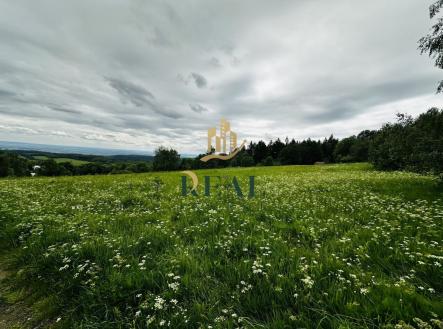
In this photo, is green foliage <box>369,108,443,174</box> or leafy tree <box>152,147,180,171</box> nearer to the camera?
green foliage <box>369,108,443,174</box>

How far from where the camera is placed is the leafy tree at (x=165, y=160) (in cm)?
8019

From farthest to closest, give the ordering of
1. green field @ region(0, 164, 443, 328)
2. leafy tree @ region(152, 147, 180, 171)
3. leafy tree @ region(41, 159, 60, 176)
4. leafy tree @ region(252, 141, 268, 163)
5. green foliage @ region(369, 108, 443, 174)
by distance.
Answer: leafy tree @ region(252, 141, 268, 163)
leafy tree @ region(152, 147, 180, 171)
leafy tree @ region(41, 159, 60, 176)
green foliage @ region(369, 108, 443, 174)
green field @ region(0, 164, 443, 328)

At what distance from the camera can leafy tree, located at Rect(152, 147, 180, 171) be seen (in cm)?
8019

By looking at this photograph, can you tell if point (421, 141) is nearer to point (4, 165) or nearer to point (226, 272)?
point (226, 272)

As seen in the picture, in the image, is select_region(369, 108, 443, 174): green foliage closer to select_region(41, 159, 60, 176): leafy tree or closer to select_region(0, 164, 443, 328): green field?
select_region(0, 164, 443, 328): green field

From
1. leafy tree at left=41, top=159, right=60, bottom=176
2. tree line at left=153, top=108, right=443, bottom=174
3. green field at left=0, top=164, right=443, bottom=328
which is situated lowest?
leafy tree at left=41, top=159, right=60, bottom=176

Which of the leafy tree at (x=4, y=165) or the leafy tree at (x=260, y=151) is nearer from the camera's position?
the leafy tree at (x=4, y=165)

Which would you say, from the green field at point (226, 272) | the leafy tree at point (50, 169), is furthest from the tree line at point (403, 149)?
the leafy tree at point (50, 169)

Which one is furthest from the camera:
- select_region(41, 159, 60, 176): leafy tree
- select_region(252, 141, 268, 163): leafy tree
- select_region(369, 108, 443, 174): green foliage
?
select_region(252, 141, 268, 163): leafy tree

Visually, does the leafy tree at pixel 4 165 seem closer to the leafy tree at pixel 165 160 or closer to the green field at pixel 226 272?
the leafy tree at pixel 165 160

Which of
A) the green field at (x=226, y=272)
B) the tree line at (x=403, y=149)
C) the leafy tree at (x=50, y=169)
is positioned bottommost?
the leafy tree at (x=50, y=169)

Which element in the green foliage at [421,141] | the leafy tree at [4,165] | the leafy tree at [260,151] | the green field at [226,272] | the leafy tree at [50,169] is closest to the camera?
the green field at [226,272]

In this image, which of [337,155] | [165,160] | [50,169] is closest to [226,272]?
[50,169]

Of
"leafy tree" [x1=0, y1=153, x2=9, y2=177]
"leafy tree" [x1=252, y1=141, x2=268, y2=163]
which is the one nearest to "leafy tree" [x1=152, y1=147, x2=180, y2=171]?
"leafy tree" [x1=0, y1=153, x2=9, y2=177]
